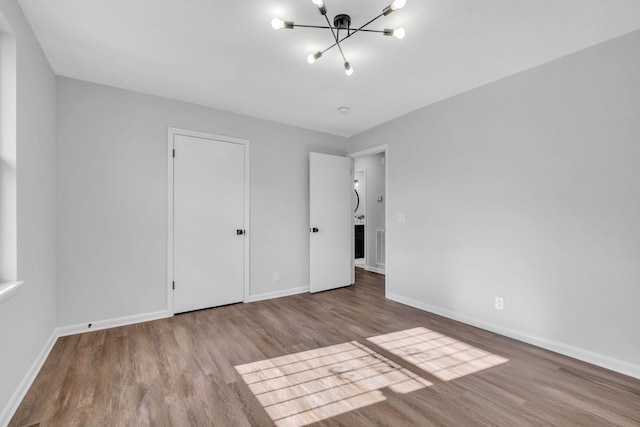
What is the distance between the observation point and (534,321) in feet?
8.64

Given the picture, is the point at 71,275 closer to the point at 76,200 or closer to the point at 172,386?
the point at 76,200

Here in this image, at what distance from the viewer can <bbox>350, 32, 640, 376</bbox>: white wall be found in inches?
86.2

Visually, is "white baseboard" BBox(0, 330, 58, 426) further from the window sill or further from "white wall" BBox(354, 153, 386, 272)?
"white wall" BBox(354, 153, 386, 272)

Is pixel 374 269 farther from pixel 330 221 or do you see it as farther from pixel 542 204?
pixel 542 204

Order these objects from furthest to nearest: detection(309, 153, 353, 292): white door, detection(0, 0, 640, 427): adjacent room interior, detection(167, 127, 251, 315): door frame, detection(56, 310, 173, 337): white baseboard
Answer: detection(309, 153, 353, 292): white door → detection(167, 127, 251, 315): door frame → detection(56, 310, 173, 337): white baseboard → detection(0, 0, 640, 427): adjacent room interior

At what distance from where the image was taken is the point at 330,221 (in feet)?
15.0

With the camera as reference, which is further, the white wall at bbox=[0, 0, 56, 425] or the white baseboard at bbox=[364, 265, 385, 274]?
the white baseboard at bbox=[364, 265, 385, 274]

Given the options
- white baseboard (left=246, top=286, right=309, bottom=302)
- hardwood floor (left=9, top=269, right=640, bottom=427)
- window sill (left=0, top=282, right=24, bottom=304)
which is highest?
window sill (left=0, top=282, right=24, bottom=304)

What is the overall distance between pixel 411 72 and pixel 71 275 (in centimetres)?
380

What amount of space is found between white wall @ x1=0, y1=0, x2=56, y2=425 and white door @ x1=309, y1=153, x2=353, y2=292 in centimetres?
288

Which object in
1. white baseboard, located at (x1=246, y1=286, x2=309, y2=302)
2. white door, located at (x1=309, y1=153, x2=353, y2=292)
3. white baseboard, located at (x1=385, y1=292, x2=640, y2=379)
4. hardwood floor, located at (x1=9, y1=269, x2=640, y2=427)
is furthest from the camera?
white door, located at (x1=309, y1=153, x2=353, y2=292)

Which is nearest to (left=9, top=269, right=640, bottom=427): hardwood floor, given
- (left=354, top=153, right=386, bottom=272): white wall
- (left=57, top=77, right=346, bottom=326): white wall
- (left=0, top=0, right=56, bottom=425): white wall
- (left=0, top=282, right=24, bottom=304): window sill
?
(left=0, top=0, right=56, bottom=425): white wall

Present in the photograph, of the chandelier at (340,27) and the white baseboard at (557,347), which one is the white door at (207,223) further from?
the white baseboard at (557,347)

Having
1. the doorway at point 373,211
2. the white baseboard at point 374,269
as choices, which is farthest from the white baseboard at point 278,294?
the white baseboard at point 374,269
